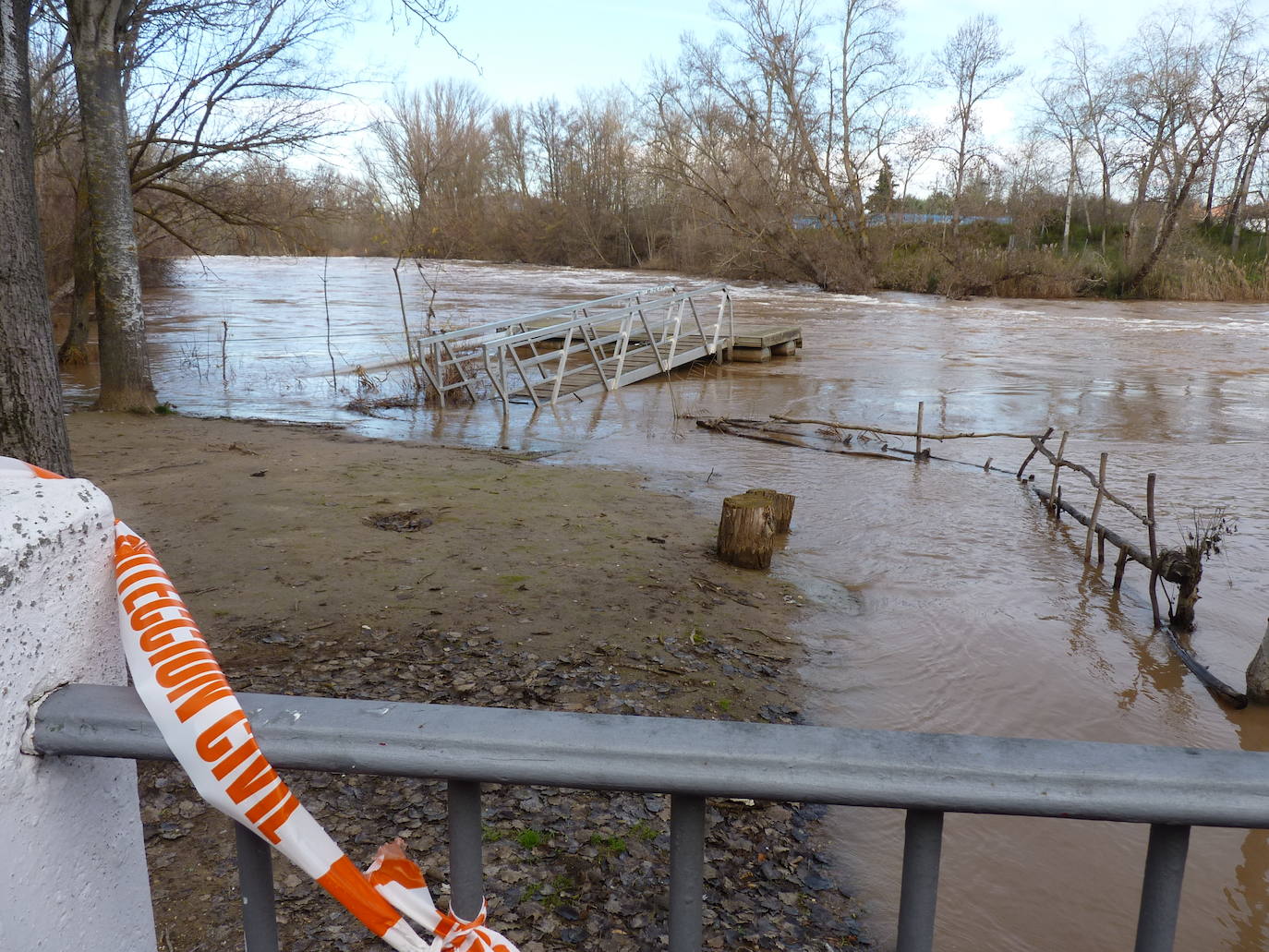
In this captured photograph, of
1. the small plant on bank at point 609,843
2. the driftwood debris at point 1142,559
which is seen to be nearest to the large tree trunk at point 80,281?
the small plant on bank at point 609,843

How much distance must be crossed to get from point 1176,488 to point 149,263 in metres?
28.3

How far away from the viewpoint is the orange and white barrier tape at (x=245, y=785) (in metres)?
1.04

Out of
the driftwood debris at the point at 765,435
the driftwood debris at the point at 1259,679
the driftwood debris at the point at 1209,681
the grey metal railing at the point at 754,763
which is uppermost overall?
the grey metal railing at the point at 754,763

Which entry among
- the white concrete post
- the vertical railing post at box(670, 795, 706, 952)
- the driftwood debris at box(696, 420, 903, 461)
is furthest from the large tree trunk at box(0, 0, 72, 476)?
the driftwood debris at box(696, 420, 903, 461)

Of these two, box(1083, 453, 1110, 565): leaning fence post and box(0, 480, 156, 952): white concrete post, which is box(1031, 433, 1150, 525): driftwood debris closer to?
box(1083, 453, 1110, 565): leaning fence post

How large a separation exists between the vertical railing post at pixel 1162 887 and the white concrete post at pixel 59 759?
1168mm

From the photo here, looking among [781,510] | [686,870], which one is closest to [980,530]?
[781,510]

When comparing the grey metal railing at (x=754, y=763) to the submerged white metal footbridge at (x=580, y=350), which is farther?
the submerged white metal footbridge at (x=580, y=350)

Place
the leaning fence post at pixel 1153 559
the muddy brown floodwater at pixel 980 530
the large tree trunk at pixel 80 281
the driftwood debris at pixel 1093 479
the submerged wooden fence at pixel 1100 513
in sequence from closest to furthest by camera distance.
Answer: the muddy brown floodwater at pixel 980 530 → the submerged wooden fence at pixel 1100 513 → the leaning fence post at pixel 1153 559 → the driftwood debris at pixel 1093 479 → the large tree trunk at pixel 80 281

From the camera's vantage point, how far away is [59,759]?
109cm

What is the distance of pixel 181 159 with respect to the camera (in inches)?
475

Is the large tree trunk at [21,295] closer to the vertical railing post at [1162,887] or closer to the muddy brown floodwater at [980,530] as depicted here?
the muddy brown floodwater at [980,530]

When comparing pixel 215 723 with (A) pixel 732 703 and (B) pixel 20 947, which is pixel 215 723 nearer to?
(B) pixel 20 947

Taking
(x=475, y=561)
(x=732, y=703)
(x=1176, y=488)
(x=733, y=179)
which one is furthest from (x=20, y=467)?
(x=733, y=179)
